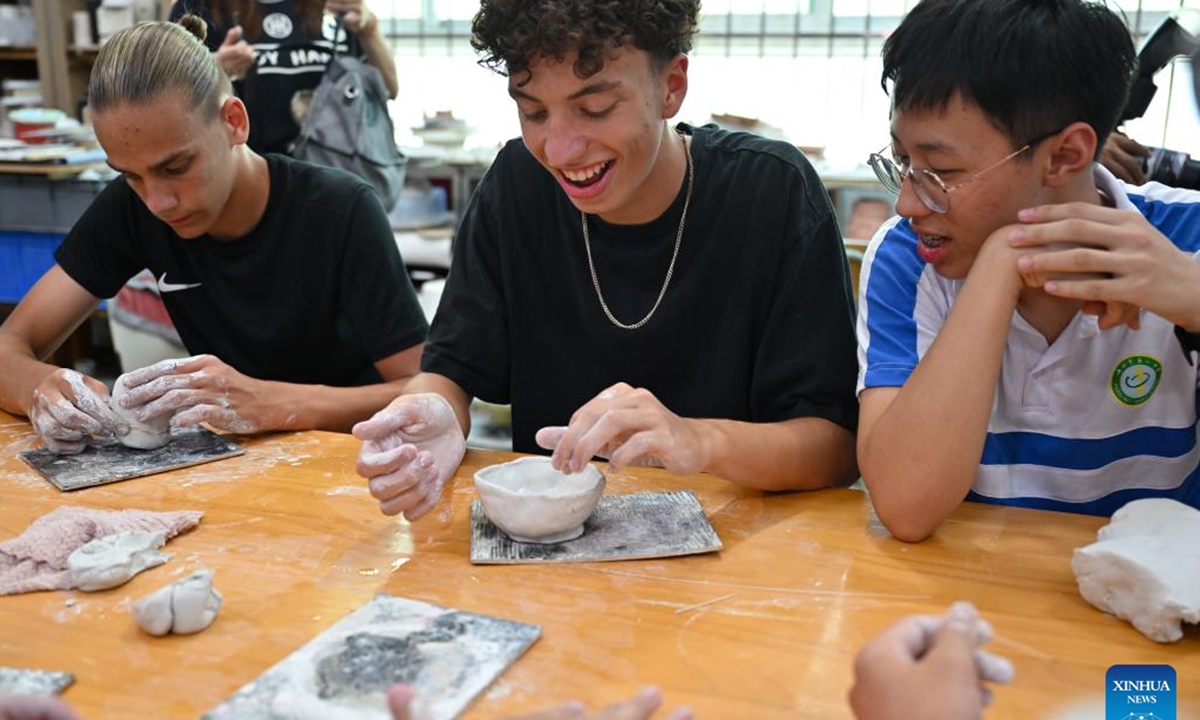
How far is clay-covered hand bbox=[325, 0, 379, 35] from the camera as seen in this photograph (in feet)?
11.1

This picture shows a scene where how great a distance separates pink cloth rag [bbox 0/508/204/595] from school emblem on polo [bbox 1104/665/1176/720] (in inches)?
43.9

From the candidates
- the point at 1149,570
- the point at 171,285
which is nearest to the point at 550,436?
the point at 1149,570

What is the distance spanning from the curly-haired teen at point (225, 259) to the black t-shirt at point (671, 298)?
1.00 feet

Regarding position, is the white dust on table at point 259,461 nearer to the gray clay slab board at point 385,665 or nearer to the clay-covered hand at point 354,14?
the gray clay slab board at point 385,665

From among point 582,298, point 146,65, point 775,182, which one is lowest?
point 582,298

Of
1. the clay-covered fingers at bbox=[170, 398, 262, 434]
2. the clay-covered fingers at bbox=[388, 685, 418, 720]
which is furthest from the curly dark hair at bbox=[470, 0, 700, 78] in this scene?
the clay-covered fingers at bbox=[388, 685, 418, 720]

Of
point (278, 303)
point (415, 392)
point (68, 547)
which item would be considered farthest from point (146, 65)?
point (68, 547)

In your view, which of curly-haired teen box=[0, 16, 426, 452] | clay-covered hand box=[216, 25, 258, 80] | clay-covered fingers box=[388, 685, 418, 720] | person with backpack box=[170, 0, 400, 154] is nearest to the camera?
clay-covered fingers box=[388, 685, 418, 720]

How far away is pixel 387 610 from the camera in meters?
1.11

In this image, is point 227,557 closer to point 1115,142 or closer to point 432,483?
point 432,483

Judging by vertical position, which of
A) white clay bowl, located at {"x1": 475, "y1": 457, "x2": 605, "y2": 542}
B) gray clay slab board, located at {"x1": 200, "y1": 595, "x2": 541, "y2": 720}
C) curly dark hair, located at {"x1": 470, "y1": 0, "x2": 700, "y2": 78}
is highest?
curly dark hair, located at {"x1": 470, "y1": 0, "x2": 700, "y2": 78}

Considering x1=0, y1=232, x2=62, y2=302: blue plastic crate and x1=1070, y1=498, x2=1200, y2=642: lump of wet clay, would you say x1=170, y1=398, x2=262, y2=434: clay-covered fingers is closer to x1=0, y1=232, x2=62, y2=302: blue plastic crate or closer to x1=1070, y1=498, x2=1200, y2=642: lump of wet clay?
x1=1070, y1=498, x2=1200, y2=642: lump of wet clay

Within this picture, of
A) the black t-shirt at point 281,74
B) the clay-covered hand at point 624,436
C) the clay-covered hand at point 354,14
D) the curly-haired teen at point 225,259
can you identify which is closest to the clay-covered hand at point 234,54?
the black t-shirt at point 281,74

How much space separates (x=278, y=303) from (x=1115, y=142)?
1.79 m
